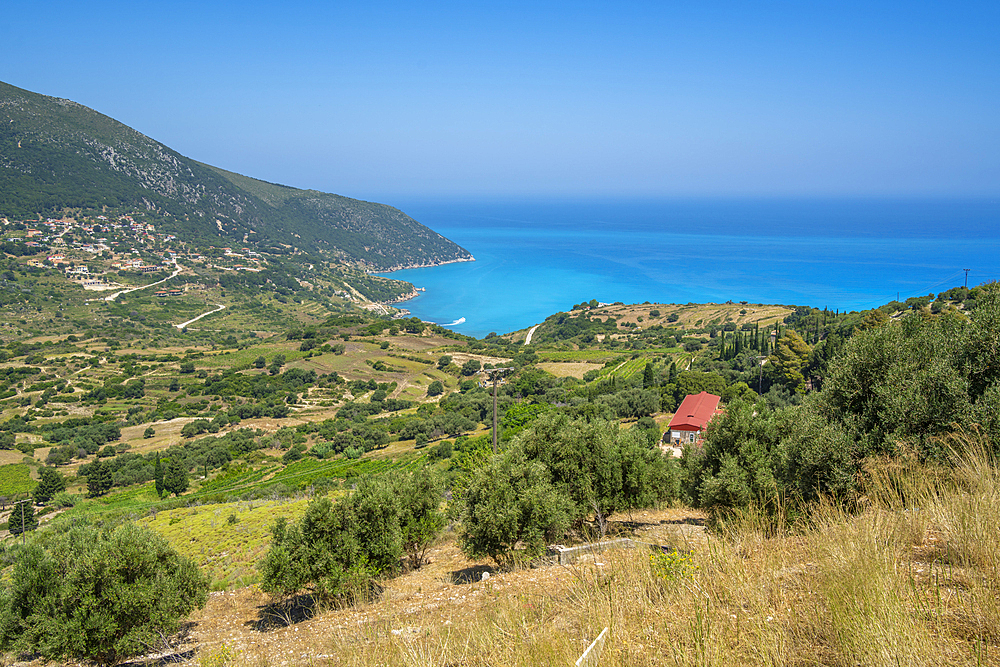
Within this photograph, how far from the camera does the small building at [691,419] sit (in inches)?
1313

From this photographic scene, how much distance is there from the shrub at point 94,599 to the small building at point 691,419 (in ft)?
91.2

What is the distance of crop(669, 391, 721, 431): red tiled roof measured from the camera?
33.6 metres

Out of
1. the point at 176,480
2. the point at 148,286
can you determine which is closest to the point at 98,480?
the point at 176,480

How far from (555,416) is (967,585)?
11529 millimetres

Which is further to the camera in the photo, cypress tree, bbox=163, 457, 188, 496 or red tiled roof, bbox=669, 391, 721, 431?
cypress tree, bbox=163, 457, 188, 496

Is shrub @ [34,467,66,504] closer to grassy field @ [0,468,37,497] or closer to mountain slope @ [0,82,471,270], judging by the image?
grassy field @ [0,468,37,497]

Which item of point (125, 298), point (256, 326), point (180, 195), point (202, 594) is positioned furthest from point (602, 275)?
point (202, 594)

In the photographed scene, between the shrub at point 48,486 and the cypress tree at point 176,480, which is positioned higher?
the cypress tree at point 176,480

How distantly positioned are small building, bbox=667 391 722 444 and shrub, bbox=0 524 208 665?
2780cm

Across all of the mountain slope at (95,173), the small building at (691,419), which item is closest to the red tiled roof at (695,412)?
the small building at (691,419)

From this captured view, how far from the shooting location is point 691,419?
112 ft

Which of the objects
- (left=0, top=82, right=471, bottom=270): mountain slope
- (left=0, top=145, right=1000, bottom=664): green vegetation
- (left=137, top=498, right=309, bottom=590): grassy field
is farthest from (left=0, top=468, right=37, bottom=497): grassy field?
(left=0, top=82, right=471, bottom=270): mountain slope

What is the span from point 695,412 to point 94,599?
1259 inches

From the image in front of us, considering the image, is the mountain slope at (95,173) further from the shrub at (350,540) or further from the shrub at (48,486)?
the shrub at (350,540)
